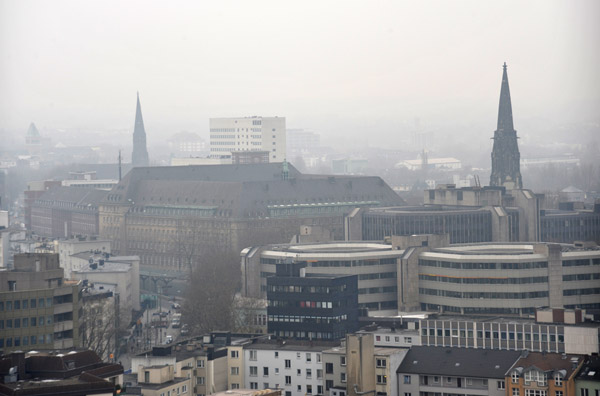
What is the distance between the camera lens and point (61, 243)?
17388 centimetres

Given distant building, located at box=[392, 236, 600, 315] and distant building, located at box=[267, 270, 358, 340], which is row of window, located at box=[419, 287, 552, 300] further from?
distant building, located at box=[267, 270, 358, 340]

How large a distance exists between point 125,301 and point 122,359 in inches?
1068

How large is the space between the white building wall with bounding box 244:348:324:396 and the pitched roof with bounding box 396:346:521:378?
5.73m

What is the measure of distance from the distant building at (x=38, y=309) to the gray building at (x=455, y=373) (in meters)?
21.6

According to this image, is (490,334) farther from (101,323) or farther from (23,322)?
(23,322)

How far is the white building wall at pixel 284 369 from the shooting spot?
91.1 m

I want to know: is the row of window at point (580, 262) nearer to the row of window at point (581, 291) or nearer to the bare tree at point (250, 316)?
the row of window at point (581, 291)

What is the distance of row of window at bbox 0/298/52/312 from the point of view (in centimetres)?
9375

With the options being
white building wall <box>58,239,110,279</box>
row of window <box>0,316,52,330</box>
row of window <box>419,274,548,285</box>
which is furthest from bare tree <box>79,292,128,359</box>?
white building wall <box>58,239,110,279</box>

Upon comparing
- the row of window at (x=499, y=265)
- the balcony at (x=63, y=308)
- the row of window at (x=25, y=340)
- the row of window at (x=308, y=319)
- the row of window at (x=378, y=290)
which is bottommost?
the row of window at (x=25, y=340)

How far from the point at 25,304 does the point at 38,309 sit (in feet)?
2.92

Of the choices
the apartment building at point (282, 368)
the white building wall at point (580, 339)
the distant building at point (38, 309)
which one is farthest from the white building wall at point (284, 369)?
the white building wall at point (580, 339)

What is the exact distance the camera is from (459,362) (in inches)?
3474

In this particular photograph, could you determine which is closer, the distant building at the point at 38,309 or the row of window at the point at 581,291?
the distant building at the point at 38,309
